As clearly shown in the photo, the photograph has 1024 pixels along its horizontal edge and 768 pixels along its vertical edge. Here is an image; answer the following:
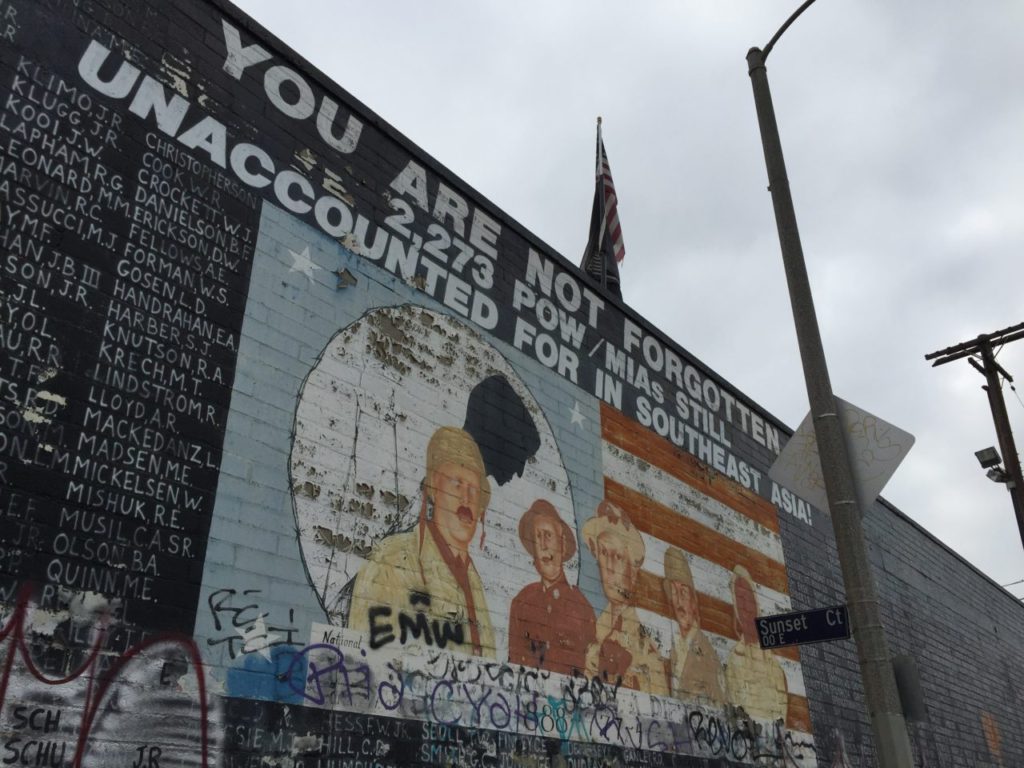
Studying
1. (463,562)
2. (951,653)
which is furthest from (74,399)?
(951,653)

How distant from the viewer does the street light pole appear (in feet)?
19.3

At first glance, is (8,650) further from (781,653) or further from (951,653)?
(951,653)

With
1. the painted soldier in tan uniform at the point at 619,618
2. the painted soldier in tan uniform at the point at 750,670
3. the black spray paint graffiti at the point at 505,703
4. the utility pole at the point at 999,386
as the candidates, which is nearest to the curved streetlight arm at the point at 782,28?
the painted soldier in tan uniform at the point at 619,618

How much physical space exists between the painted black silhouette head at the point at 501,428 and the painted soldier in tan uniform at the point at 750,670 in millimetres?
4432

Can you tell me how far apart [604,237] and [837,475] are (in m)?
8.23

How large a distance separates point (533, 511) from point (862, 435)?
4.15m

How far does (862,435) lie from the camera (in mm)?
6695

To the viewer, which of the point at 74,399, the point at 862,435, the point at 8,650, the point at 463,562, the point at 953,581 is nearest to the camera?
the point at 8,650

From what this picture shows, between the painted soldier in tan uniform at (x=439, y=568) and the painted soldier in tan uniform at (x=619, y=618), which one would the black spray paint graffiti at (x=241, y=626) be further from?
the painted soldier in tan uniform at (x=619, y=618)

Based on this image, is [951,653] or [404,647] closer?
[404,647]

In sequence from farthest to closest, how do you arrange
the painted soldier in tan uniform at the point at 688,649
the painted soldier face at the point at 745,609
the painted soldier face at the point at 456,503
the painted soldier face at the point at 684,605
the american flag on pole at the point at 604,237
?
1. the american flag on pole at the point at 604,237
2. the painted soldier face at the point at 745,609
3. the painted soldier face at the point at 684,605
4. the painted soldier in tan uniform at the point at 688,649
5. the painted soldier face at the point at 456,503

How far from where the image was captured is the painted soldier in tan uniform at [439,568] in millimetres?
7828

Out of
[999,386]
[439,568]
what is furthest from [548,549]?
[999,386]

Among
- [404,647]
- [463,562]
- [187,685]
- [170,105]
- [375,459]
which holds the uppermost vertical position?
[170,105]
